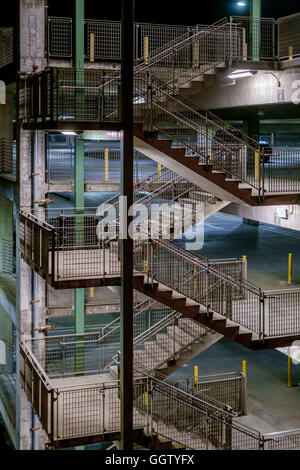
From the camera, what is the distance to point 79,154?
20.9m

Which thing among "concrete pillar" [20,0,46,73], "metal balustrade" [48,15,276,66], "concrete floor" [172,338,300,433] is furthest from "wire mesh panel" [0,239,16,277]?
"concrete pillar" [20,0,46,73]

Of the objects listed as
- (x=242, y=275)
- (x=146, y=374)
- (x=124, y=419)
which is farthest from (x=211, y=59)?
(x=124, y=419)

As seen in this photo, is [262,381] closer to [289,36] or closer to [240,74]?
[240,74]

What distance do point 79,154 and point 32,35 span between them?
3.60 metres

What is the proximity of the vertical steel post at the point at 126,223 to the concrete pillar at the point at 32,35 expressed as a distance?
215 inches

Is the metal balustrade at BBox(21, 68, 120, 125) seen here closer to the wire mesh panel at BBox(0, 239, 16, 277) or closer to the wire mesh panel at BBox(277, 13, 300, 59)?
the wire mesh panel at BBox(277, 13, 300, 59)

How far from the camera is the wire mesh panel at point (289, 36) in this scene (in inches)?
841

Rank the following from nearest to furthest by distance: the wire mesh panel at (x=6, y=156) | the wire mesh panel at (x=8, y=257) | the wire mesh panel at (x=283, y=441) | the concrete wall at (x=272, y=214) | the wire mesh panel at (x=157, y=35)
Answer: the wire mesh panel at (x=283, y=441) < the concrete wall at (x=272, y=214) < the wire mesh panel at (x=157, y=35) < the wire mesh panel at (x=6, y=156) < the wire mesh panel at (x=8, y=257)

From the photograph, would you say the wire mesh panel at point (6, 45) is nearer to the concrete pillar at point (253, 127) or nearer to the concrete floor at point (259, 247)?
the concrete floor at point (259, 247)

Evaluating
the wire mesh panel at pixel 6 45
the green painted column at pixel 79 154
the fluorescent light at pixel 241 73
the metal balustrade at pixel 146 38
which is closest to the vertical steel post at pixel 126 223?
the green painted column at pixel 79 154

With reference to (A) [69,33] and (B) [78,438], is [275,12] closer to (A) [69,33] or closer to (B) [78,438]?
(A) [69,33]

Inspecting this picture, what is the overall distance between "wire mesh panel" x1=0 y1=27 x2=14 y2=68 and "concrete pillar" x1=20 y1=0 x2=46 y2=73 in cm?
376

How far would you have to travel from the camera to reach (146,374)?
635 inches

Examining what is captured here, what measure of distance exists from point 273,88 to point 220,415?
8955 mm
